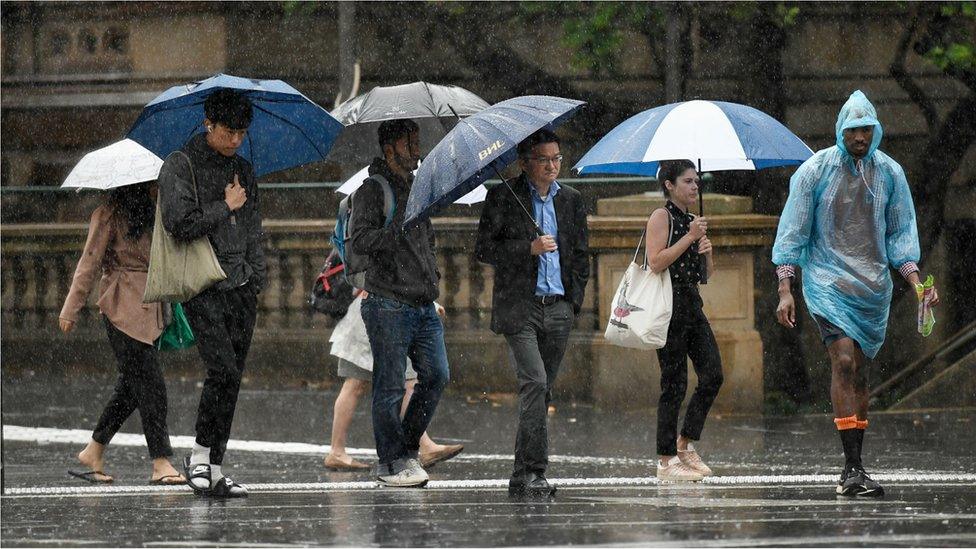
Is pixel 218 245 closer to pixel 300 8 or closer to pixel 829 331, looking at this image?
pixel 829 331

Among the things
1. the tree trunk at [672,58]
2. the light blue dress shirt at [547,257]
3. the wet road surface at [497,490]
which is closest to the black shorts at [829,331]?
the wet road surface at [497,490]

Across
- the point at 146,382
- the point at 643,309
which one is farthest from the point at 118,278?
the point at 643,309

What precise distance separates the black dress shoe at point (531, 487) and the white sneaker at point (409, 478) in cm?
57

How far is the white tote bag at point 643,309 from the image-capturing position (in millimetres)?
9172

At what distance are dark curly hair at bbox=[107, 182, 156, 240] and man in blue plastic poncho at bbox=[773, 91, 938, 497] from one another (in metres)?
3.49

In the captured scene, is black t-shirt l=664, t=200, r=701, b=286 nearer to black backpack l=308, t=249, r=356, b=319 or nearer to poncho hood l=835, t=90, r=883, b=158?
poncho hood l=835, t=90, r=883, b=158

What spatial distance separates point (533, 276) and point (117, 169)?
247 centimetres

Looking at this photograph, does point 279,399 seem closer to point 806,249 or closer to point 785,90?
point 806,249

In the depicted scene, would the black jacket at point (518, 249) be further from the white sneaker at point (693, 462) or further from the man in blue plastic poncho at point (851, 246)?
the white sneaker at point (693, 462)

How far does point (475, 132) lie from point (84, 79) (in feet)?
52.6

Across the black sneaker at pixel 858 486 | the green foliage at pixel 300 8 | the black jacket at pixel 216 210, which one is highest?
the green foliage at pixel 300 8

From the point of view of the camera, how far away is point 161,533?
731 centimetres

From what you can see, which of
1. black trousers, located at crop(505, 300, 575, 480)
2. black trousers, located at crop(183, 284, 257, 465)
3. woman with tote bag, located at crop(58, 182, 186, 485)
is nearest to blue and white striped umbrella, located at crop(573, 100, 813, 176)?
black trousers, located at crop(505, 300, 575, 480)

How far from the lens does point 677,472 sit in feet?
31.0
